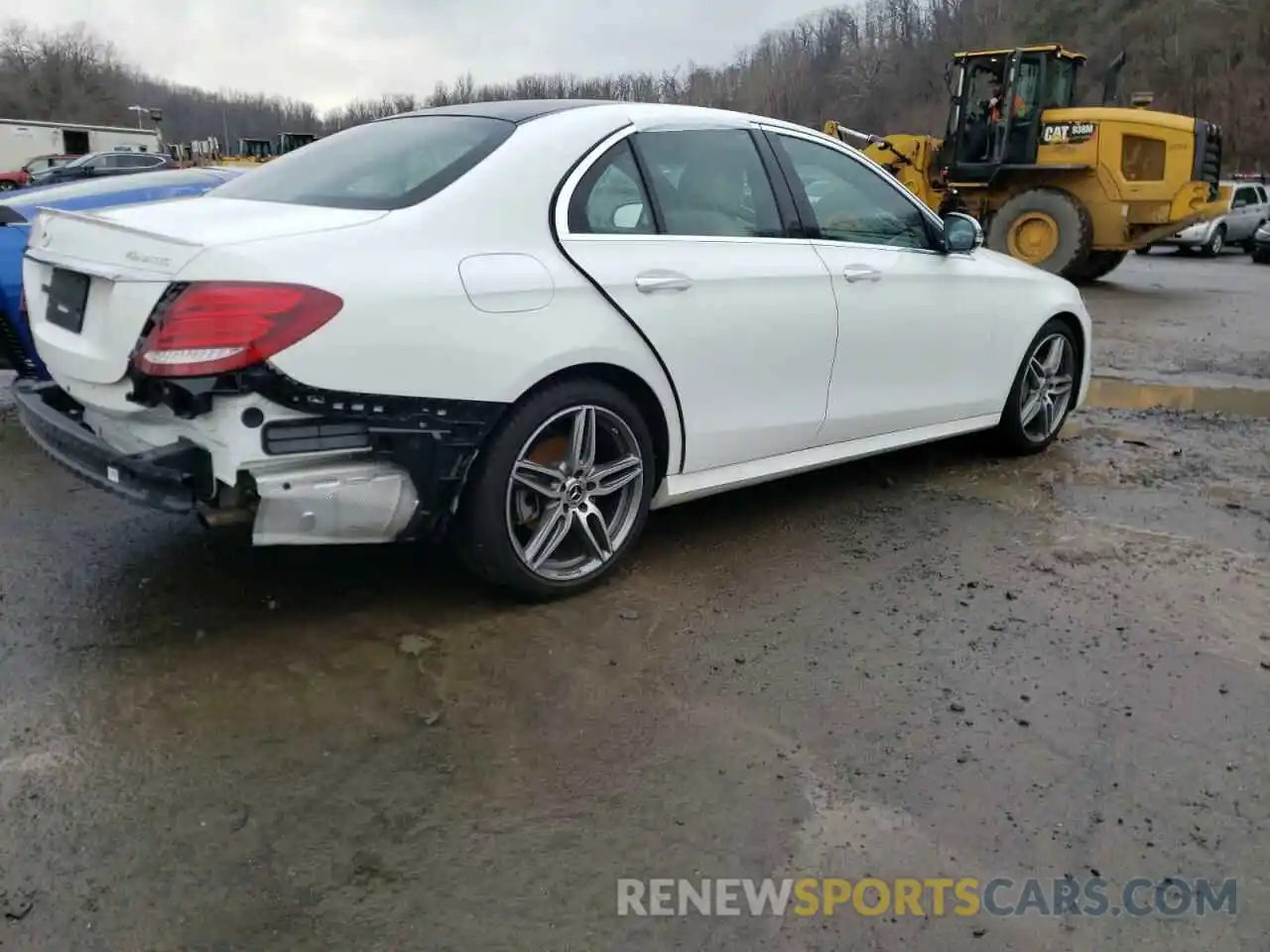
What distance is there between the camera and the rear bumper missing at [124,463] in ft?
9.30

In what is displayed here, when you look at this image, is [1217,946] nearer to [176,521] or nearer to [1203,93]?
[176,521]

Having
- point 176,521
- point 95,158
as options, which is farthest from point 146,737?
point 95,158

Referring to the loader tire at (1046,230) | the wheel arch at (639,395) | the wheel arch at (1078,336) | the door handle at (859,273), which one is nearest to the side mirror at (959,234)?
the door handle at (859,273)

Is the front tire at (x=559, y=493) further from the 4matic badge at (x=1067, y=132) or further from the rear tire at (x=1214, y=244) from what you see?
the rear tire at (x=1214, y=244)

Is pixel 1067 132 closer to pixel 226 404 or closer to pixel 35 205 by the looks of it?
pixel 35 205

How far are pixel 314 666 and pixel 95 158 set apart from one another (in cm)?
2893

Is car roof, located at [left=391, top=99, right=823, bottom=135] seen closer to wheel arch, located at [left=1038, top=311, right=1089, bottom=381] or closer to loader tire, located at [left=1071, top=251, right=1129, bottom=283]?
wheel arch, located at [left=1038, top=311, right=1089, bottom=381]

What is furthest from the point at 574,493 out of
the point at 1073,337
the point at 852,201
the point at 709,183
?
the point at 1073,337

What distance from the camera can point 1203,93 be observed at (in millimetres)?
58188

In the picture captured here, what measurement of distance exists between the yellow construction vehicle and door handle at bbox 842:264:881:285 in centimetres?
1070

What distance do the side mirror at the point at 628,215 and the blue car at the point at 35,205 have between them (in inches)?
88.6

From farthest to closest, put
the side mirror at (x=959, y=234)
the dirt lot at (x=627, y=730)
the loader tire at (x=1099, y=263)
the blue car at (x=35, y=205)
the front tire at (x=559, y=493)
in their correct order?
1. the loader tire at (x=1099, y=263)
2. the blue car at (x=35, y=205)
3. the side mirror at (x=959, y=234)
4. the front tire at (x=559, y=493)
5. the dirt lot at (x=627, y=730)

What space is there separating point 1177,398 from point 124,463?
22.6ft

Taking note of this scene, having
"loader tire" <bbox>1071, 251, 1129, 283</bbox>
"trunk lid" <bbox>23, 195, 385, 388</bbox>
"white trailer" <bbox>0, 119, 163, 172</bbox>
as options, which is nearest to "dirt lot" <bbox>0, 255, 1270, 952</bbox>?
"trunk lid" <bbox>23, 195, 385, 388</bbox>
